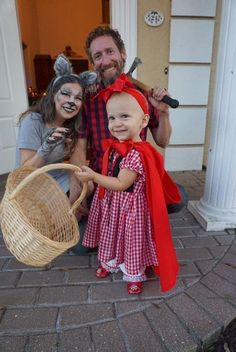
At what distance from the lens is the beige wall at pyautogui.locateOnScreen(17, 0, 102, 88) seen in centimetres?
693

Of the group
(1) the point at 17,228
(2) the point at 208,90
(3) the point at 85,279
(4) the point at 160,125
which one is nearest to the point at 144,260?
(3) the point at 85,279

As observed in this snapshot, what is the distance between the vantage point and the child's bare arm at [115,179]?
1.34 meters

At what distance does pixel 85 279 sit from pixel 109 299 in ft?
0.75

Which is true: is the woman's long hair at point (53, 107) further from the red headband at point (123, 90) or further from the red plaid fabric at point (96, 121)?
the red headband at point (123, 90)

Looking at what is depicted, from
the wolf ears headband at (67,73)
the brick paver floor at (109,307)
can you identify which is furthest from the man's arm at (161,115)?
the brick paver floor at (109,307)

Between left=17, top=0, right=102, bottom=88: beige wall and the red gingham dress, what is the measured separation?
6.16 meters

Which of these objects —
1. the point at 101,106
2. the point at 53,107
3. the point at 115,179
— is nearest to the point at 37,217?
the point at 115,179

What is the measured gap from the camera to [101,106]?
5.84 ft

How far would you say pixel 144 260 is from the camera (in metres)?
1.57

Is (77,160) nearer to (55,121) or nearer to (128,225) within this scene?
(55,121)

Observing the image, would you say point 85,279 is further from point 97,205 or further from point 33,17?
point 33,17

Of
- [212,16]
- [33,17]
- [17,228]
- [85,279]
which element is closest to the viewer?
[17,228]

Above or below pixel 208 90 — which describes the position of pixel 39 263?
below

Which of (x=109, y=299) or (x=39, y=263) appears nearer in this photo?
(x=39, y=263)
